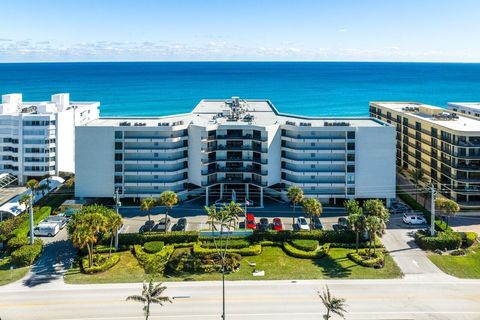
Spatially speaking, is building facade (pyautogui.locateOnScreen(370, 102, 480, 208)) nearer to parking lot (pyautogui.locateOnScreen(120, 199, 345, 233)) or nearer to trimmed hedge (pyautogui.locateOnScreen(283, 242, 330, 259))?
parking lot (pyautogui.locateOnScreen(120, 199, 345, 233))

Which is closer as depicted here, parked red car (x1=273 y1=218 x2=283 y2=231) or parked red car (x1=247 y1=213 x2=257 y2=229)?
parked red car (x1=273 y1=218 x2=283 y2=231)

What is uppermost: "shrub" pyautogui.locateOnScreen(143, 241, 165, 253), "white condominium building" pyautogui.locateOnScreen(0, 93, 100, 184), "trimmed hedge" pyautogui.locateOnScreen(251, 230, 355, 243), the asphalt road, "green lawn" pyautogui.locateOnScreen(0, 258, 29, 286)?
"white condominium building" pyautogui.locateOnScreen(0, 93, 100, 184)

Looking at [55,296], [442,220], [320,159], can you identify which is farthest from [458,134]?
[55,296]

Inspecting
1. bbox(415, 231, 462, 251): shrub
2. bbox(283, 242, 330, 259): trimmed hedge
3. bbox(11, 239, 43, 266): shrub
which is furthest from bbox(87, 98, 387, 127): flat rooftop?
bbox(11, 239, 43, 266): shrub

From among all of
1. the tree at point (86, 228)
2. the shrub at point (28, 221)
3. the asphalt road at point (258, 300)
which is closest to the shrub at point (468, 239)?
the asphalt road at point (258, 300)

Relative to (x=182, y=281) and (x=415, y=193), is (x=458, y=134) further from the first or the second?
(x=182, y=281)

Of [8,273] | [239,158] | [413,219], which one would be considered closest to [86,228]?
[8,273]

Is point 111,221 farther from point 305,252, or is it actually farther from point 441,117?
point 441,117

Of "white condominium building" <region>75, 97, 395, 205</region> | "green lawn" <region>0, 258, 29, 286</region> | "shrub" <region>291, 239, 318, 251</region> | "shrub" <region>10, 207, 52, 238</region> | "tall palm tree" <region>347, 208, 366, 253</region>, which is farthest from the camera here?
"white condominium building" <region>75, 97, 395, 205</region>
